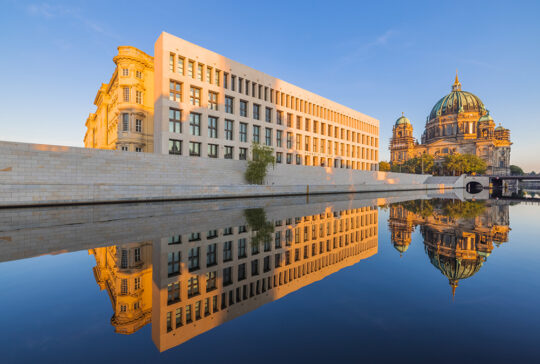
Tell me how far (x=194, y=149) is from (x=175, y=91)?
8.38 m

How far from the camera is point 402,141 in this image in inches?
5723

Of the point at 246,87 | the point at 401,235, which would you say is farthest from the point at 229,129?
the point at 401,235

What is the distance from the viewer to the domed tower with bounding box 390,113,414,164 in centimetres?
14225

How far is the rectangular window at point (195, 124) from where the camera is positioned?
122ft

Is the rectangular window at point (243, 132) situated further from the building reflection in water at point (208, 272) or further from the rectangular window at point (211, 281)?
the rectangular window at point (211, 281)

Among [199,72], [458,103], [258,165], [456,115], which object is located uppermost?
[458,103]

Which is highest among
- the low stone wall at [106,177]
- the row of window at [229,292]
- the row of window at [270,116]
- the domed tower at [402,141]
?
the domed tower at [402,141]

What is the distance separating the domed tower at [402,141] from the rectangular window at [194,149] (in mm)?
130397

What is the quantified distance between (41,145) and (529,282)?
99.1ft

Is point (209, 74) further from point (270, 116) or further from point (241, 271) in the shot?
Result: point (241, 271)

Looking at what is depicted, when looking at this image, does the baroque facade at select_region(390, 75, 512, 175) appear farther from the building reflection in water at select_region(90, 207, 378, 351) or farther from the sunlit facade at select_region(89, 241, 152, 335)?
the sunlit facade at select_region(89, 241, 152, 335)

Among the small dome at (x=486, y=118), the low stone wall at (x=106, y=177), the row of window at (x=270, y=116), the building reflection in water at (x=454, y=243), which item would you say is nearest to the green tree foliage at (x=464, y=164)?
the small dome at (x=486, y=118)

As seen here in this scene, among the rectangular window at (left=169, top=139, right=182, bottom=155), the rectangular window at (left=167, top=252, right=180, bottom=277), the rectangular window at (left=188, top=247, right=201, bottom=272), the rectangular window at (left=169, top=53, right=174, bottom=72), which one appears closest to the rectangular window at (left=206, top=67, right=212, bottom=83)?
the rectangular window at (left=169, top=53, right=174, bottom=72)

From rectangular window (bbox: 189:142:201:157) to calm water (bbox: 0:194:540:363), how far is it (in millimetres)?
28420
